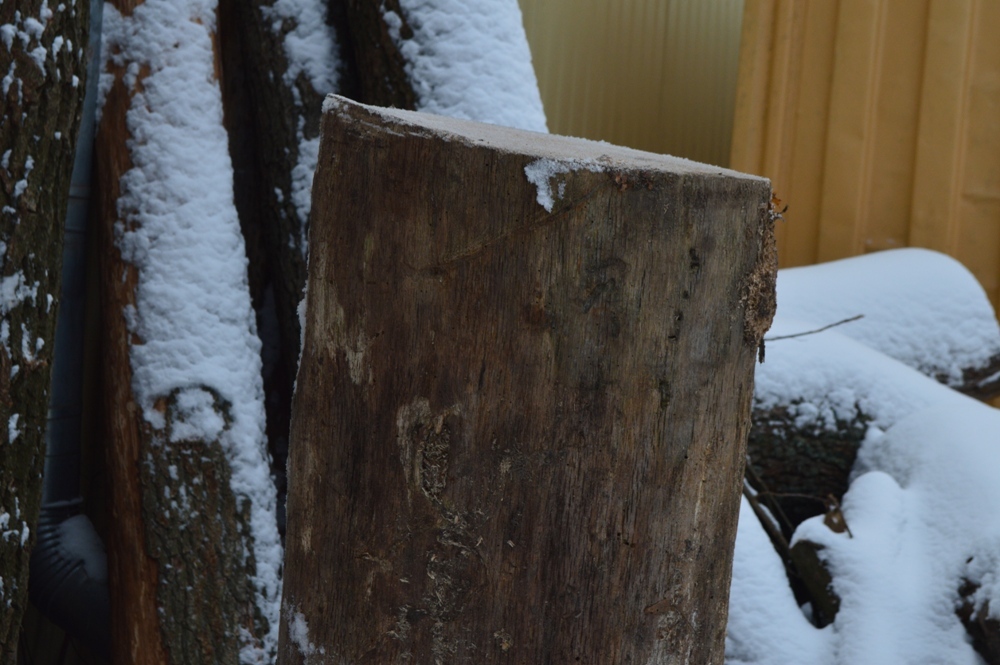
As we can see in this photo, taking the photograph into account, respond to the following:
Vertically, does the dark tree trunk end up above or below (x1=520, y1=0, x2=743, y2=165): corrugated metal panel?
below

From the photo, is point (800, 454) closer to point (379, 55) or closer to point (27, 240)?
point (379, 55)

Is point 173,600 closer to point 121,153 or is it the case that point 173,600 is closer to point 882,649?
point 121,153

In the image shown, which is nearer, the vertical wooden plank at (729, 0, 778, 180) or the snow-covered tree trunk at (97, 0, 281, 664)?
the snow-covered tree trunk at (97, 0, 281, 664)

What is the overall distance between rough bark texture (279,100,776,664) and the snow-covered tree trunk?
3.16ft

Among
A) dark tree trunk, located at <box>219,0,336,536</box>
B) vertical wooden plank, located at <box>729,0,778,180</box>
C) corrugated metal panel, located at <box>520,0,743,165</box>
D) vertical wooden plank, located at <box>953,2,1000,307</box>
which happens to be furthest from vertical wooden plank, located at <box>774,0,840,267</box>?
dark tree trunk, located at <box>219,0,336,536</box>

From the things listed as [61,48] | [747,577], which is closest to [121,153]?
[61,48]

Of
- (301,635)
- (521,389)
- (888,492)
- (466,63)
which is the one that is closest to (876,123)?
(888,492)

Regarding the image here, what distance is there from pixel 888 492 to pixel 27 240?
2.10 m

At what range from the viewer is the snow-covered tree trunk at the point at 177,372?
6.48 feet

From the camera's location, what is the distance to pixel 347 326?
42.8 inches

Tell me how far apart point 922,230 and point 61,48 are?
10.4 ft

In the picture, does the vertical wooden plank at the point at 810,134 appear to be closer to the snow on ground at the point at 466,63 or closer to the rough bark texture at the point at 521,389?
the snow on ground at the point at 466,63

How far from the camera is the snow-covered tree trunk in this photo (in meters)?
1.98

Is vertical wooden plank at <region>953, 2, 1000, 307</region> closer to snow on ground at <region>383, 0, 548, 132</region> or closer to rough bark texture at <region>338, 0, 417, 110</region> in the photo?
snow on ground at <region>383, 0, 548, 132</region>
